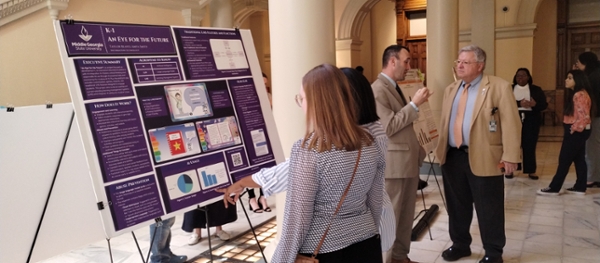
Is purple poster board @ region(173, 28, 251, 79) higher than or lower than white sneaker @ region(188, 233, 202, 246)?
higher

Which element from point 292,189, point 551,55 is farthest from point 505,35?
point 292,189

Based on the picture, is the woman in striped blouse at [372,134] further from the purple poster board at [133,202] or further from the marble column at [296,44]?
the marble column at [296,44]

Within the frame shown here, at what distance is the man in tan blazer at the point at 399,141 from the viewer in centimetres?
306

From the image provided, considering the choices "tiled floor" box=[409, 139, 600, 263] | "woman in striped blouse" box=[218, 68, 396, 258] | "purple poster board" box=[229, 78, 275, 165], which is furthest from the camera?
"tiled floor" box=[409, 139, 600, 263]

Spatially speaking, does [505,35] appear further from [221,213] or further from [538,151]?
[221,213]

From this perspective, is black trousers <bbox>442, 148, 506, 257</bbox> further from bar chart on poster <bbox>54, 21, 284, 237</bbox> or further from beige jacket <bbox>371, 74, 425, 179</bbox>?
bar chart on poster <bbox>54, 21, 284, 237</bbox>

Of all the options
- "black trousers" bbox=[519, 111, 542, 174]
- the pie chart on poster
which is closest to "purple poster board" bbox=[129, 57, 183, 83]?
the pie chart on poster

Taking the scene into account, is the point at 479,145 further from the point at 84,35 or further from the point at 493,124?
the point at 84,35

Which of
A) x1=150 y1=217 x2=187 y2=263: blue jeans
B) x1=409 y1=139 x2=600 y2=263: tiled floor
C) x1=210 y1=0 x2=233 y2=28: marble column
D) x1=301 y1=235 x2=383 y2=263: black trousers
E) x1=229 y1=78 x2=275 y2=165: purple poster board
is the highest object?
x1=210 y1=0 x2=233 y2=28: marble column

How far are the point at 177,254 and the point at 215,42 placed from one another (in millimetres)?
2228

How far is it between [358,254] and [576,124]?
4.52m

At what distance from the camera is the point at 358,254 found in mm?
1754

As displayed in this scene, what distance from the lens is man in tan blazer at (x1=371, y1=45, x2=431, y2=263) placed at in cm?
306

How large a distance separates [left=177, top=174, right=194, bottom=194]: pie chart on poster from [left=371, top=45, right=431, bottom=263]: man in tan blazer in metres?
1.36
